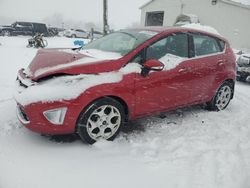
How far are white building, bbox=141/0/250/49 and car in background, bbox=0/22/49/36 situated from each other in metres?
12.5

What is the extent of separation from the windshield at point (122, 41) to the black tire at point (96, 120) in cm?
80

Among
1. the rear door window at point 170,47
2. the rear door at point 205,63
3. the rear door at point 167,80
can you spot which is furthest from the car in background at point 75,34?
the rear door at point 167,80

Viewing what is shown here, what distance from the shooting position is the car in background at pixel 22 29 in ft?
88.1

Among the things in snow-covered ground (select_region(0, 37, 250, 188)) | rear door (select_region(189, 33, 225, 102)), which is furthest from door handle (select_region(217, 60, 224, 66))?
snow-covered ground (select_region(0, 37, 250, 188))

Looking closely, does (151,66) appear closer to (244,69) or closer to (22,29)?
(244,69)

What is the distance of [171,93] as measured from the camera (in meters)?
4.53

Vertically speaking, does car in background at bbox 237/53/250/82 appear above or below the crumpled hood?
below

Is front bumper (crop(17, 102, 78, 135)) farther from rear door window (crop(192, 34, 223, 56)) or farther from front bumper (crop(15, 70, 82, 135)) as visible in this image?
rear door window (crop(192, 34, 223, 56))

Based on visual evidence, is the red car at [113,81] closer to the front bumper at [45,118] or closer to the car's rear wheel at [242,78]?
the front bumper at [45,118]

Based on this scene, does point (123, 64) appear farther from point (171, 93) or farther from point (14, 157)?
point (14, 157)

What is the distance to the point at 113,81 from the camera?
3.77 metres

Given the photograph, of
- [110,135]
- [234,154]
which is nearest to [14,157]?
[110,135]

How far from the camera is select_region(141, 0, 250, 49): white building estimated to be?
23453 millimetres

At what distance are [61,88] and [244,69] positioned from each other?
7905 millimetres
